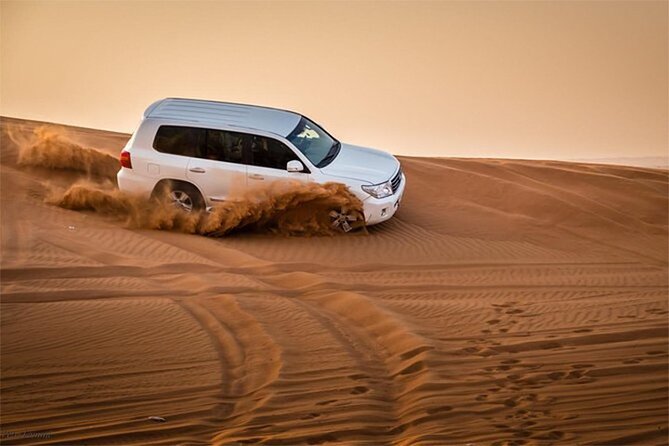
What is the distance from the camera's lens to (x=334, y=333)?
769 cm

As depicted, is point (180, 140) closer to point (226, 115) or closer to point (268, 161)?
point (226, 115)

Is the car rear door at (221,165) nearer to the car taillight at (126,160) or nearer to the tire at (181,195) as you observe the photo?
the tire at (181,195)

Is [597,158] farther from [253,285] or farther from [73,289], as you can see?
[73,289]

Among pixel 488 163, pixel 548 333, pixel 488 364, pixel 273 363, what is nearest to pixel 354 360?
pixel 273 363

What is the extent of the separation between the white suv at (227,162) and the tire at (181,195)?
16mm

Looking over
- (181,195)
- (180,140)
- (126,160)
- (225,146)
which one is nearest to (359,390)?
(225,146)

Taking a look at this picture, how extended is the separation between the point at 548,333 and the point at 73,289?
550 cm

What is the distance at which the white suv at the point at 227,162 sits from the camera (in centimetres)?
1132

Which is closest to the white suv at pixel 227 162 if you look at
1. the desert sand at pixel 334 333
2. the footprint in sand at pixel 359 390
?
the desert sand at pixel 334 333

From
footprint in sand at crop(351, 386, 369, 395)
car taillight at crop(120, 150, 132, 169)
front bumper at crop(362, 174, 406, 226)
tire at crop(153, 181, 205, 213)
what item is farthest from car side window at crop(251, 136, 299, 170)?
footprint in sand at crop(351, 386, 369, 395)

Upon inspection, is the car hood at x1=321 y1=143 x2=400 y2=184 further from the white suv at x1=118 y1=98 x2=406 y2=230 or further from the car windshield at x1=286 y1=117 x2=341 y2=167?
the car windshield at x1=286 y1=117 x2=341 y2=167

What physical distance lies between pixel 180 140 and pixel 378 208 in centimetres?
339

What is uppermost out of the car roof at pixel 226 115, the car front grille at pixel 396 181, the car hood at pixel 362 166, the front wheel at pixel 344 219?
the car roof at pixel 226 115

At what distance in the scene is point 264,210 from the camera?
36.9 feet
